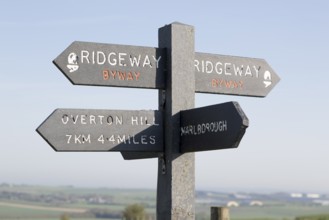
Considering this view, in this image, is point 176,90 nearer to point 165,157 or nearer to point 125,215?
point 165,157

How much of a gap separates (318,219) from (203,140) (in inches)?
881

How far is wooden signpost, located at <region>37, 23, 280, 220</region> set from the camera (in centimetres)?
833

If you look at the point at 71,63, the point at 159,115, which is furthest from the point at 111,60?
the point at 159,115

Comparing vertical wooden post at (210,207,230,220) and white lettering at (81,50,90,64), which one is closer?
vertical wooden post at (210,207,230,220)

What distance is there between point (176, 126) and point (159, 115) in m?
0.23

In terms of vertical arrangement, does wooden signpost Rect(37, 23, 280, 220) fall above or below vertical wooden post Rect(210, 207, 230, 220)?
above

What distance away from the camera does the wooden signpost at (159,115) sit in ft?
27.3

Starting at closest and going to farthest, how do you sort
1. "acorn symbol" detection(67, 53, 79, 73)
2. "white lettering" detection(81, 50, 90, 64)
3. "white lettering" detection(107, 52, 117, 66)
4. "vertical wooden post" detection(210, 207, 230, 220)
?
"vertical wooden post" detection(210, 207, 230, 220) < "acorn symbol" detection(67, 53, 79, 73) < "white lettering" detection(81, 50, 90, 64) < "white lettering" detection(107, 52, 117, 66)

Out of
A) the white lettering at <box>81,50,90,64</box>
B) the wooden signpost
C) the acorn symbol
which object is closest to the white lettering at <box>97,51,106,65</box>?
the wooden signpost

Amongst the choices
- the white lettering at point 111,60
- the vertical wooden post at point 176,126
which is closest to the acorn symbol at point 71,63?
the white lettering at point 111,60

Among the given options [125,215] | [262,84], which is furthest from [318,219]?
[262,84]

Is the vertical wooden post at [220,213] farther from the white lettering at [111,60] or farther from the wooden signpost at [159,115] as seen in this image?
the white lettering at [111,60]

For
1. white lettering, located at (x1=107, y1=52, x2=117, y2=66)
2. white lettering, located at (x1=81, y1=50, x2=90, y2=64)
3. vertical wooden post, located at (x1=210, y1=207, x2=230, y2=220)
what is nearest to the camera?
vertical wooden post, located at (x1=210, y1=207, x2=230, y2=220)

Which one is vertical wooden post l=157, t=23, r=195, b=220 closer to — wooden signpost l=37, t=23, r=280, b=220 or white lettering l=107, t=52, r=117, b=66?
wooden signpost l=37, t=23, r=280, b=220
